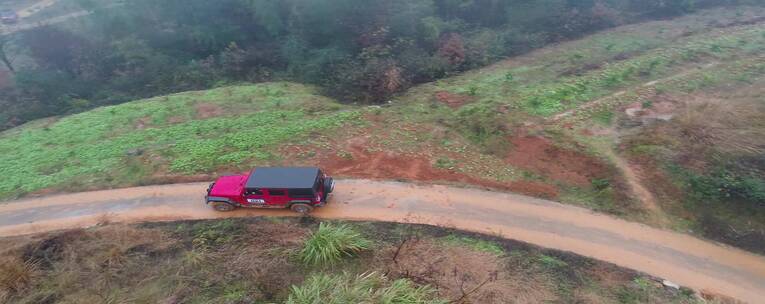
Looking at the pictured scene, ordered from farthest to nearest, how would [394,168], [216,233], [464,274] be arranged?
[394,168], [216,233], [464,274]

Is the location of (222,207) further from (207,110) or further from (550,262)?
(550,262)

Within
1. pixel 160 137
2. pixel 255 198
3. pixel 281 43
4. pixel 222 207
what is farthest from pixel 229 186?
pixel 281 43

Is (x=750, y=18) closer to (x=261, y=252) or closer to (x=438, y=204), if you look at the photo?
(x=438, y=204)

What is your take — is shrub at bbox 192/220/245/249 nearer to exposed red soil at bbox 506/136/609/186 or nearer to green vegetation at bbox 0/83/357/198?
green vegetation at bbox 0/83/357/198

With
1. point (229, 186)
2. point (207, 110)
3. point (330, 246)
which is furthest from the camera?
point (207, 110)

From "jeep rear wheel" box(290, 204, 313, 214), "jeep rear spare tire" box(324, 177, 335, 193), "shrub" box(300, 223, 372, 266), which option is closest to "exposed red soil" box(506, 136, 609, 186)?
"jeep rear spare tire" box(324, 177, 335, 193)

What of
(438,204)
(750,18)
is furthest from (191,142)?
(750,18)
